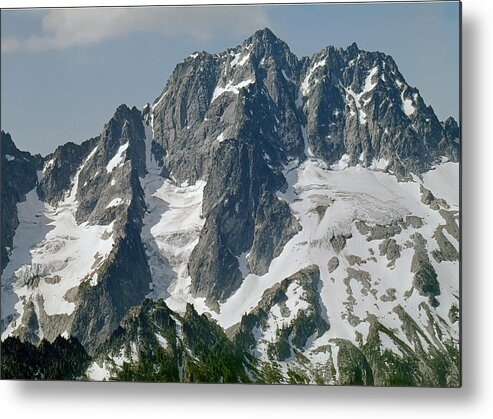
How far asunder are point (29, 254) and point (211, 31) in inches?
147

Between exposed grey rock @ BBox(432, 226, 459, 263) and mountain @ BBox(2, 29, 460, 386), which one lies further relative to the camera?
mountain @ BBox(2, 29, 460, 386)

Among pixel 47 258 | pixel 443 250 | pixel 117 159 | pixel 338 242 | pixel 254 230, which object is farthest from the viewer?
pixel 117 159

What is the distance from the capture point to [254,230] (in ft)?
47.4

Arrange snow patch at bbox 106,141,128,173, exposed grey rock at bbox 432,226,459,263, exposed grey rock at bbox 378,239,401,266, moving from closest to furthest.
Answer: exposed grey rock at bbox 432,226,459,263 < exposed grey rock at bbox 378,239,401,266 < snow patch at bbox 106,141,128,173

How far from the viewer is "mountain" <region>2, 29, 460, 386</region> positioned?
13445 mm

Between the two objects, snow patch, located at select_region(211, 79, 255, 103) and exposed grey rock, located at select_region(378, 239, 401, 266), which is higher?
snow patch, located at select_region(211, 79, 255, 103)

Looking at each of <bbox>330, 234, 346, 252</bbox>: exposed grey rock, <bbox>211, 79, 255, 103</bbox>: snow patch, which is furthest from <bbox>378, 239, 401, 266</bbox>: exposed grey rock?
<bbox>211, 79, 255, 103</bbox>: snow patch

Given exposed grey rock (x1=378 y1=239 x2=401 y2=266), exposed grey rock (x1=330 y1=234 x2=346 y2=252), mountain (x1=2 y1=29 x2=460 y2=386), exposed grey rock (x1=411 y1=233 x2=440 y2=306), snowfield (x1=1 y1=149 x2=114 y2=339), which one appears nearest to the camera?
exposed grey rock (x1=411 y1=233 x2=440 y2=306)

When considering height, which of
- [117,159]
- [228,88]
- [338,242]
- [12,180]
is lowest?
[338,242]

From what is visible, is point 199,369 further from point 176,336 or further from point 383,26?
point 383,26

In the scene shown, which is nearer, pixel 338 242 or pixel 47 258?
pixel 338 242

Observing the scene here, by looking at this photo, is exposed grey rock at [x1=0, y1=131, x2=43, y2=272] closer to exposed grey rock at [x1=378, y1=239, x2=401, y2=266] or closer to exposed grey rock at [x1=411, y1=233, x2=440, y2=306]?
exposed grey rock at [x1=378, y1=239, x2=401, y2=266]

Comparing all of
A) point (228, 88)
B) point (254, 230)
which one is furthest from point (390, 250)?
point (228, 88)

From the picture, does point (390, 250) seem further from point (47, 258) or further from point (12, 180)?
point (12, 180)
